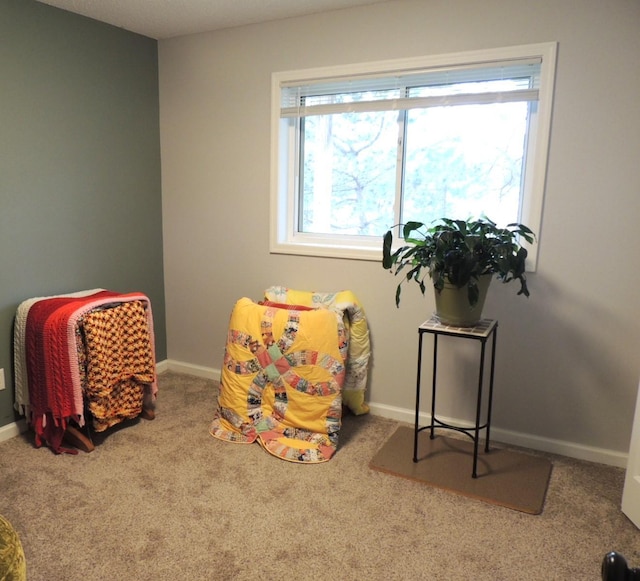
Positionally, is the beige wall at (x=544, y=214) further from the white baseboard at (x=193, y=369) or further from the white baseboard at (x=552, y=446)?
the white baseboard at (x=193, y=369)

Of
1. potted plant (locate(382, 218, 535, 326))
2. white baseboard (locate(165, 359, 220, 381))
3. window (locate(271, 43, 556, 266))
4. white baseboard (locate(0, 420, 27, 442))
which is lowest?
white baseboard (locate(0, 420, 27, 442))

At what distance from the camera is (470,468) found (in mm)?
2484

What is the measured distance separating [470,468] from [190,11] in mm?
2767

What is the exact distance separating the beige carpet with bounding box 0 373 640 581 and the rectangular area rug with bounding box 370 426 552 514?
0.05 m

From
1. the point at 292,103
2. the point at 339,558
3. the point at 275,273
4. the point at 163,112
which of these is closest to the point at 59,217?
the point at 163,112

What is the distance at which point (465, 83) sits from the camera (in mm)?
2709

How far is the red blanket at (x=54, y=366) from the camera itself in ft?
8.20

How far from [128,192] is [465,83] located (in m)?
2.09

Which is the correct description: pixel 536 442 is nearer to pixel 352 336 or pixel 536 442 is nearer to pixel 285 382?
pixel 352 336

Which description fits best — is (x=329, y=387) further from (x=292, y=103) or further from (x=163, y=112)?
(x=163, y=112)

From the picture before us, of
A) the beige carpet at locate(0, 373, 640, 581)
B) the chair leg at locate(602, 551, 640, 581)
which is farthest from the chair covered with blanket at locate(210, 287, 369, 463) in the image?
the chair leg at locate(602, 551, 640, 581)

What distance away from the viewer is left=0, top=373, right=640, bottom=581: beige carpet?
1838mm

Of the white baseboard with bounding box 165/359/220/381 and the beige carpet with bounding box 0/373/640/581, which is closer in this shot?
the beige carpet with bounding box 0/373/640/581

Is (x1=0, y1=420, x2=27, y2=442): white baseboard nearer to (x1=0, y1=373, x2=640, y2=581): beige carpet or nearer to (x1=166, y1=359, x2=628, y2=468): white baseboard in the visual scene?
(x1=0, y1=373, x2=640, y2=581): beige carpet
